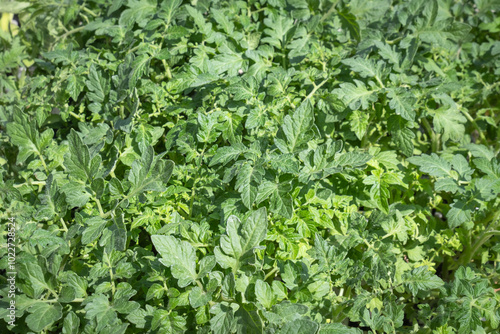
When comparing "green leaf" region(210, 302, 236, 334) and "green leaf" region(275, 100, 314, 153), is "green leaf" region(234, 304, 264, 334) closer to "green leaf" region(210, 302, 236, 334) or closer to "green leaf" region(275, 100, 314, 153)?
"green leaf" region(210, 302, 236, 334)

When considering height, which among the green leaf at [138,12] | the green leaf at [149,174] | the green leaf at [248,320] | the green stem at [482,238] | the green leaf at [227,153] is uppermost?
the green leaf at [138,12]

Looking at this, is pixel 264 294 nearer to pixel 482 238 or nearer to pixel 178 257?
pixel 178 257

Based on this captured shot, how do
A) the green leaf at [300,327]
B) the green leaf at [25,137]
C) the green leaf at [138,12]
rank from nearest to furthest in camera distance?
the green leaf at [300,327] → the green leaf at [25,137] → the green leaf at [138,12]

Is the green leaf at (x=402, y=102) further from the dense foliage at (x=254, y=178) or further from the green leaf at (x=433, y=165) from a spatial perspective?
the green leaf at (x=433, y=165)

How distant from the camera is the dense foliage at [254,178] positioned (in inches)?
67.9

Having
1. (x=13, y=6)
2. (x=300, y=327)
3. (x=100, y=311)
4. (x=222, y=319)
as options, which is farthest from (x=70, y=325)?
(x=13, y=6)

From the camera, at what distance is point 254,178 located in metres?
1.81

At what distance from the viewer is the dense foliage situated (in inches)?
67.9

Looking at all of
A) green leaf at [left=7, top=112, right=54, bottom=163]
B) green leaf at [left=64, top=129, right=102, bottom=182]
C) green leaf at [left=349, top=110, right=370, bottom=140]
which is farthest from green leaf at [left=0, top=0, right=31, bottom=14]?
green leaf at [left=349, top=110, right=370, bottom=140]

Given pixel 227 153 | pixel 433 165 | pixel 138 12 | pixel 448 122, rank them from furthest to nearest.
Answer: pixel 138 12
pixel 448 122
pixel 433 165
pixel 227 153

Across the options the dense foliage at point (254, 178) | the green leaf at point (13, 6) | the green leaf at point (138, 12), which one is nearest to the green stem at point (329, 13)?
the dense foliage at point (254, 178)

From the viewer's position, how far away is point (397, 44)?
2.59 m

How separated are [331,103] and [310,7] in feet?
2.54

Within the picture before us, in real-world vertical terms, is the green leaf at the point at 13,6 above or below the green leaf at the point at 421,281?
above
